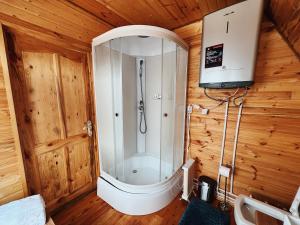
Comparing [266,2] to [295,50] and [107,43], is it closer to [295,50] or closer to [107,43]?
[295,50]

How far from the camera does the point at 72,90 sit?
1700mm

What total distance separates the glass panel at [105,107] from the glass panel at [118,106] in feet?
0.20

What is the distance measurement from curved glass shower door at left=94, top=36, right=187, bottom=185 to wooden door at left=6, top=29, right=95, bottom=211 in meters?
0.23

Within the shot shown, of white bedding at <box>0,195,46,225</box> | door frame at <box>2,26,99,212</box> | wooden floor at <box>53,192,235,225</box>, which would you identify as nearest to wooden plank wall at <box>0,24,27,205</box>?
door frame at <box>2,26,99,212</box>

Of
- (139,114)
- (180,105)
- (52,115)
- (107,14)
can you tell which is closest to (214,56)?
(180,105)

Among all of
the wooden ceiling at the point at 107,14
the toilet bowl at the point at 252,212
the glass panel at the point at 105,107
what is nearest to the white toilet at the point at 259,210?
the toilet bowl at the point at 252,212

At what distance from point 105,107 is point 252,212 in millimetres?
2001

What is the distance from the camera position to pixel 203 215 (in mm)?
1624

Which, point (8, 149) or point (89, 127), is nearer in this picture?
point (8, 149)

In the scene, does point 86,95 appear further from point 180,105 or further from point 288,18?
point 288,18

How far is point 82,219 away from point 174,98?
72.0 inches

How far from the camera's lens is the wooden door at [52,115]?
4.31 ft

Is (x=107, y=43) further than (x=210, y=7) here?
Yes

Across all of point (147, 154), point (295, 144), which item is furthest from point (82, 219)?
point (295, 144)
